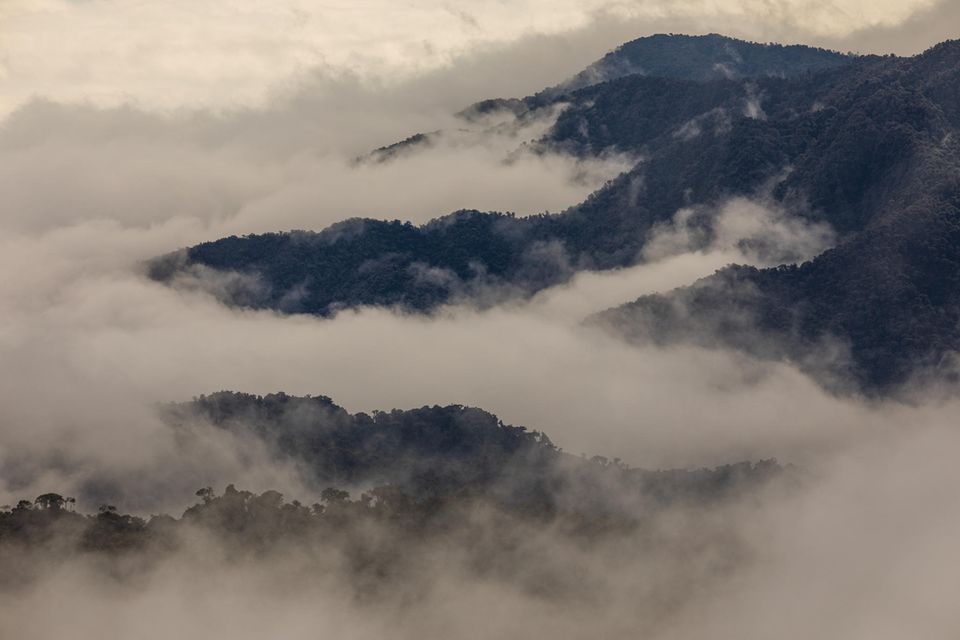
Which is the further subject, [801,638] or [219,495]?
[219,495]

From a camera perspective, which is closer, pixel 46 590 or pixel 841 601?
pixel 46 590

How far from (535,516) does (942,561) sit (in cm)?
4115

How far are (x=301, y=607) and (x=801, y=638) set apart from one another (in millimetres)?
45729

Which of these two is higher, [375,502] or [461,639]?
[375,502]

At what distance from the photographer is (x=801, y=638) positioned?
17275 cm

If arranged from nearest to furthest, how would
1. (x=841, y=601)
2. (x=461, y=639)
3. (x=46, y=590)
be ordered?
(x=46, y=590)
(x=461, y=639)
(x=841, y=601)

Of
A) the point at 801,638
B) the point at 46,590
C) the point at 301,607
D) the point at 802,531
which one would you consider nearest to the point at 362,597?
the point at 301,607

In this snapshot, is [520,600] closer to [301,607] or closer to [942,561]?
[301,607]

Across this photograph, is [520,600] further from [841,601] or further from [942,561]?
[942,561]

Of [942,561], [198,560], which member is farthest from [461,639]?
[942,561]

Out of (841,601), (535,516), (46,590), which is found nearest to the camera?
(46,590)

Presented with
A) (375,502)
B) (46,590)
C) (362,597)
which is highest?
(375,502)

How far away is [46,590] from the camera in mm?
154250

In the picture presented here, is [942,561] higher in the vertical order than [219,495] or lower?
higher
